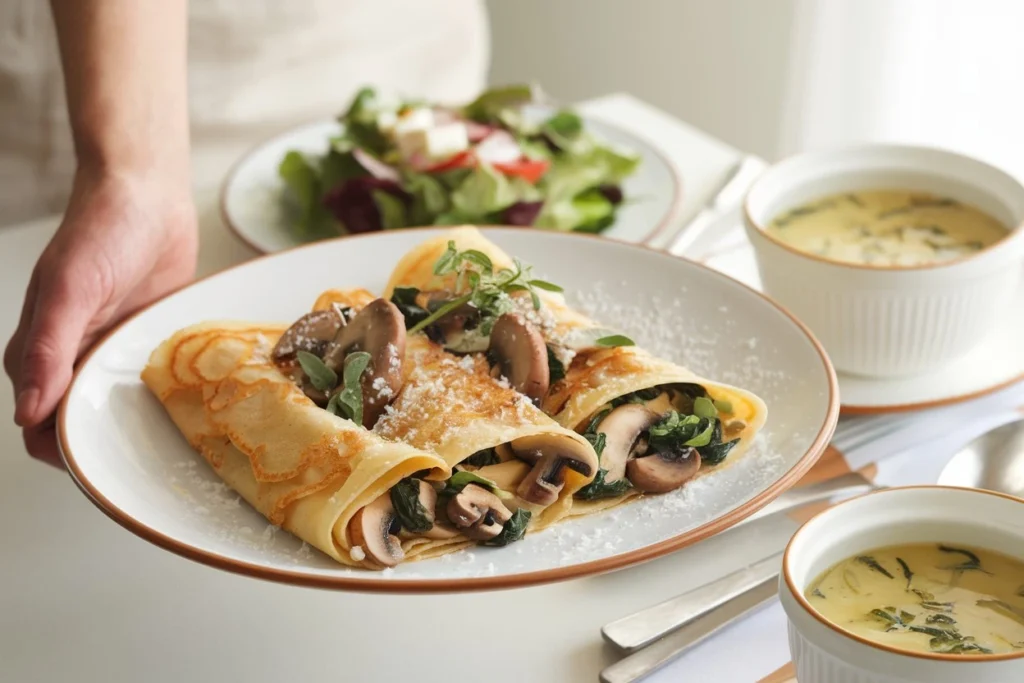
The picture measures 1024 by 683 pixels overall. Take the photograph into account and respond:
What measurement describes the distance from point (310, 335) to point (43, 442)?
1.52 feet

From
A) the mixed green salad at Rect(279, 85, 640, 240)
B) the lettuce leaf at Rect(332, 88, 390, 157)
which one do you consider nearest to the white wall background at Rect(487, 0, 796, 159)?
the mixed green salad at Rect(279, 85, 640, 240)

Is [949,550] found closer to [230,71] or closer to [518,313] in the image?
[518,313]

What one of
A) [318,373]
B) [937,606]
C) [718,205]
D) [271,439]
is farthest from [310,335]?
[718,205]

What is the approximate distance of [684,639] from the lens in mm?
1480

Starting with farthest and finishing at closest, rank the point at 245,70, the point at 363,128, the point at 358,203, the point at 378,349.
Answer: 1. the point at 245,70
2. the point at 363,128
3. the point at 358,203
4. the point at 378,349

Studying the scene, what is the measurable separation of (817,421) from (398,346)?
2.00ft

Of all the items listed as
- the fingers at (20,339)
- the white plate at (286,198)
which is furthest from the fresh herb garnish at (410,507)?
the white plate at (286,198)

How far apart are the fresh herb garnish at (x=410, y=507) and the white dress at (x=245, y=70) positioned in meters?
2.02

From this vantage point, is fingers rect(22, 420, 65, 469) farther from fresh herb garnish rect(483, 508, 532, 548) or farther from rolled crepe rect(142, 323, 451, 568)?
fresh herb garnish rect(483, 508, 532, 548)

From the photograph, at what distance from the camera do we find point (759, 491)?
1.47 m

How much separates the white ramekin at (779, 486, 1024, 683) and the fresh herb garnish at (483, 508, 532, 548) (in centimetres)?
35

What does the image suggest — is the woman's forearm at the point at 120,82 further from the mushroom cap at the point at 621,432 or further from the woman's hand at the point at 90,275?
the mushroom cap at the point at 621,432

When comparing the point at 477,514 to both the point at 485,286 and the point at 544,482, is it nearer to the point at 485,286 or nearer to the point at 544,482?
the point at 544,482

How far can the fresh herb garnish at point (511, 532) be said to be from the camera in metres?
1.45
